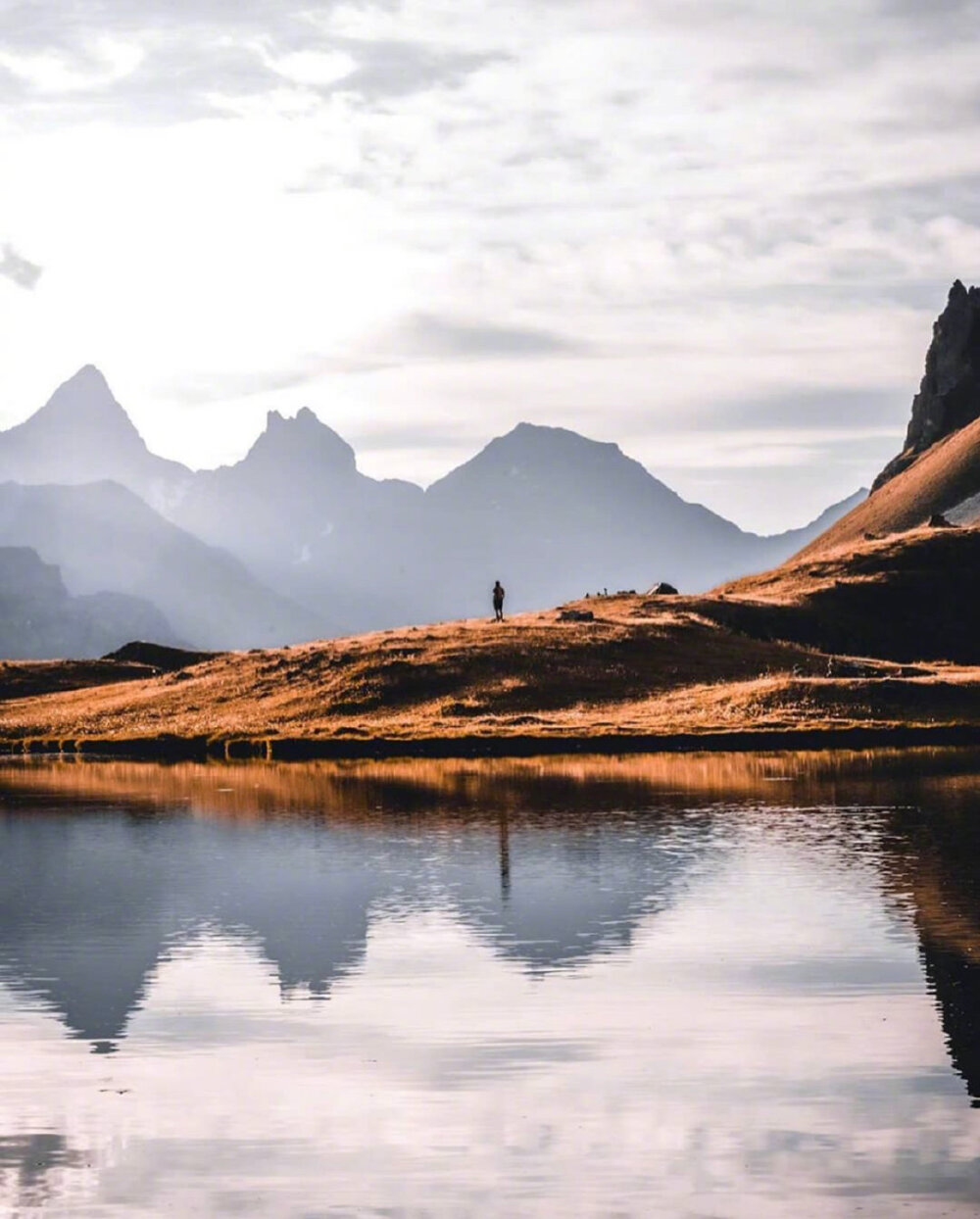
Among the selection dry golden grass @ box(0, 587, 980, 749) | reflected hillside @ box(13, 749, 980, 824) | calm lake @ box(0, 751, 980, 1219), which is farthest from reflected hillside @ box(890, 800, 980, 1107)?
dry golden grass @ box(0, 587, 980, 749)

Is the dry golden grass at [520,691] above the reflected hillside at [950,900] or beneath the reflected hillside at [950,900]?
above

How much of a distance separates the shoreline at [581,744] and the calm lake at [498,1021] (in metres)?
41.7

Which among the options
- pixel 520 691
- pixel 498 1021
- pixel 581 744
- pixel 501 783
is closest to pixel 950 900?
pixel 498 1021

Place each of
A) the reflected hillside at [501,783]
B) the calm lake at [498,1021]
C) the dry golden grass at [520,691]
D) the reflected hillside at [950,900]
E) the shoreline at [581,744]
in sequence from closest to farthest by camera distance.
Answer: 1. the calm lake at [498,1021]
2. the reflected hillside at [950,900]
3. the reflected hillside at [501,783]
4. the shoreline at [581,744]
5. the dry golden grass at [520,691]

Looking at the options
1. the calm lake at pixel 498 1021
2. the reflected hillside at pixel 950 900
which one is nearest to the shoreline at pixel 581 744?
the reflected hillside at pixel 950 900

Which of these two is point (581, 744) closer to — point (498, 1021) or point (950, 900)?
point (950, 900)

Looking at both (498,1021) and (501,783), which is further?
(501,783)

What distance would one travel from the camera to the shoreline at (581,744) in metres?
103

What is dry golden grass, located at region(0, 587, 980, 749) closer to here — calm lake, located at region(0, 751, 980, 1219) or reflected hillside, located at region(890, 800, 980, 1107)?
reflected hillside, located at region(890, 800, 980, 1107)

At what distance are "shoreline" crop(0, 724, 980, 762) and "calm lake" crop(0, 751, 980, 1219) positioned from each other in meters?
41.7

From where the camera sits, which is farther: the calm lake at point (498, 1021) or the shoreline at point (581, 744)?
the shoreline at point (581, 744)

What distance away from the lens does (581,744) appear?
4178 inches

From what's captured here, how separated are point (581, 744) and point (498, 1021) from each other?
76.0 m

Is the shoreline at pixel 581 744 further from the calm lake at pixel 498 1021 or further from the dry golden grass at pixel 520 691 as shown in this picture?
the calm lake at pixel 498 1021
